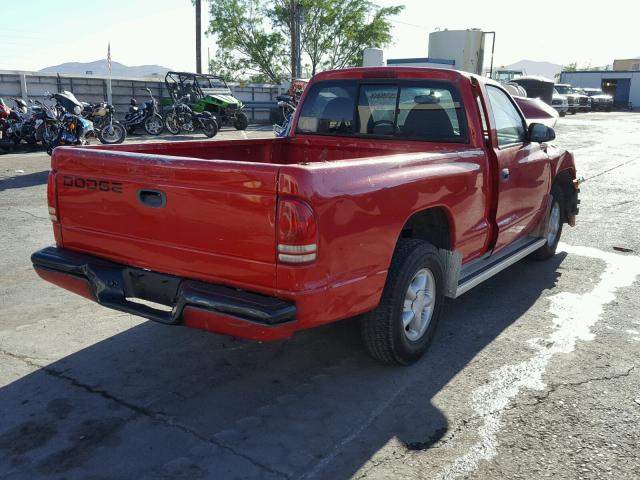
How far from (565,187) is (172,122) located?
541 inches

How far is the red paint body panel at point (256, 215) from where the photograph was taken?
9.58ft

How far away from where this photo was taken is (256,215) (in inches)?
115

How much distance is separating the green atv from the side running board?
613 inches

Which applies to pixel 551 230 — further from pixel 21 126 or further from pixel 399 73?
pixel 21 126

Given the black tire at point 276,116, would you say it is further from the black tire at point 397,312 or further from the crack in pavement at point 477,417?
the crack in pavement at point 477,417

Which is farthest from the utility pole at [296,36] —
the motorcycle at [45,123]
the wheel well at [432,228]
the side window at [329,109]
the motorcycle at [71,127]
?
the wheel well at [432,228]

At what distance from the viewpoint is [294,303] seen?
9.61 ft

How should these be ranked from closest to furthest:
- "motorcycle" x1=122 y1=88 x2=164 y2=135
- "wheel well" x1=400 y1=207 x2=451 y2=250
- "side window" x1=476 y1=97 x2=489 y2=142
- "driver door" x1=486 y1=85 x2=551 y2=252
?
"wheel well" x1=400 y1=207 x2=451 y2=250
"side window" x1=476 y1=97 x2=489 y2=142
"driver door" x1=486 y1=85 x2=551 y2=252
"motorcycle" x1=122 y1=88 x2=164 y2=135

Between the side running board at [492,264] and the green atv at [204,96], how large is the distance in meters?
15.6

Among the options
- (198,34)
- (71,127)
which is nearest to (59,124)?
(71,127)

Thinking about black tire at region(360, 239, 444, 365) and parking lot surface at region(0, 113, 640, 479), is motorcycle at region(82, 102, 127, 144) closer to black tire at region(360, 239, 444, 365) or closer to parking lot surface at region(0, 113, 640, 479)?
parking lot surface at region(0, 113, 640, 479)

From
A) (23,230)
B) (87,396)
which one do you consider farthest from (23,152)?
(87,396)

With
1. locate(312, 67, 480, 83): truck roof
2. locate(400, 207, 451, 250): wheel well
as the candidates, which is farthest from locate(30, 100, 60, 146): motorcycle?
locate(400, 207, 451, 250): wheel well

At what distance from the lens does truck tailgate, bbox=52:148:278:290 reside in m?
2.94
